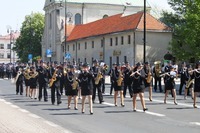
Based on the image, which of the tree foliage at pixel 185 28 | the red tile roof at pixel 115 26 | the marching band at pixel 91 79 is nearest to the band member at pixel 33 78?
the marching band at pixel 91 79

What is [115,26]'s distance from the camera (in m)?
65.9

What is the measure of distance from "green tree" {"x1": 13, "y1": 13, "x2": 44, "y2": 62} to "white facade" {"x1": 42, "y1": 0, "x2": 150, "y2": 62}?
994 centimetres

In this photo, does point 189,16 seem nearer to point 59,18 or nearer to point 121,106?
point 121,106

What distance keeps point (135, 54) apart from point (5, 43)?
96.7 m

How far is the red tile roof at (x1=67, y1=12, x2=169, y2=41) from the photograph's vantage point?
59531 mm

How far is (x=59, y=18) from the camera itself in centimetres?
8494

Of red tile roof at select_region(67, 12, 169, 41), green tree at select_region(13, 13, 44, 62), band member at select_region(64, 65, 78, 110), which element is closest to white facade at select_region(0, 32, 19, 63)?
green tree at select_region(13, 13, 44, 62)

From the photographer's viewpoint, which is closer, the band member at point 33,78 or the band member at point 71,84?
the band member at point 71,84

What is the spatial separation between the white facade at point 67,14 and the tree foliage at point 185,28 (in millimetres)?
28078

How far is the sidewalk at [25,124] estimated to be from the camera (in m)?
10.8

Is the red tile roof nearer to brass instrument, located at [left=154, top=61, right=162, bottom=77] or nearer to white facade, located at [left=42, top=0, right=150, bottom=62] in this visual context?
white facade, located at [left=42, top=0, right=150, bottom=62]

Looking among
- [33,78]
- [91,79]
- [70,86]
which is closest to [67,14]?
[33,78]

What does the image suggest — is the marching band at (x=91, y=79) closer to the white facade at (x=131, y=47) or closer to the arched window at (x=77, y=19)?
the white facade at (x=131, y=47)

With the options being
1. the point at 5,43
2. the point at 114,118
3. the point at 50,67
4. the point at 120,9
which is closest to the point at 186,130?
the point at 114,118
